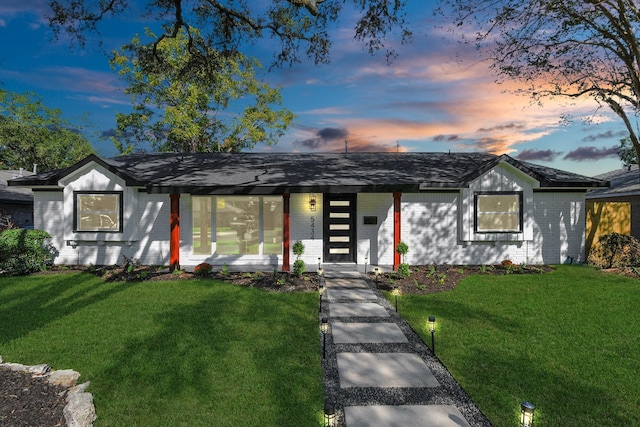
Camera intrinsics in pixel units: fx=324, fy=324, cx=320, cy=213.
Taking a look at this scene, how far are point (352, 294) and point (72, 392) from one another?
5.74 metres

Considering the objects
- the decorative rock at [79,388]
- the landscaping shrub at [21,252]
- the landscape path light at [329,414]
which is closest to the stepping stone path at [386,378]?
the landscape path light at [329,414]

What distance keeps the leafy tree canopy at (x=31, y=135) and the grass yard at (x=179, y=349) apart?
34.8 m

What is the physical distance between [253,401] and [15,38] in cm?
2732

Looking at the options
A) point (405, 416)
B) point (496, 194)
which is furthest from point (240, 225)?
point (405, 416)

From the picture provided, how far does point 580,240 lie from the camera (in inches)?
467

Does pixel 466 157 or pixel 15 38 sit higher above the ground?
pixel 15 38

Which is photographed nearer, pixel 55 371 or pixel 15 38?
pixel 55 371

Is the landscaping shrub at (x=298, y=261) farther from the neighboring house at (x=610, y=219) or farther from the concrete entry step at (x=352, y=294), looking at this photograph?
the neighboring house at (x=610, y=219)

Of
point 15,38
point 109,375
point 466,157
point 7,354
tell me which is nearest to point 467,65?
point 466,157

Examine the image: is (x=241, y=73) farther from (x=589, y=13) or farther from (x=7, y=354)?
(x=7, y=354)

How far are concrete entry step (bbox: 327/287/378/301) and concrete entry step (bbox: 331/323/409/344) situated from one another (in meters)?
1.72

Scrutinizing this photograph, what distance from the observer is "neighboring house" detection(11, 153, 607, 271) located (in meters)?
11.2

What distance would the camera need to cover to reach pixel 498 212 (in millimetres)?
11531

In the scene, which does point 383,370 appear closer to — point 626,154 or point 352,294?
point 352,294
